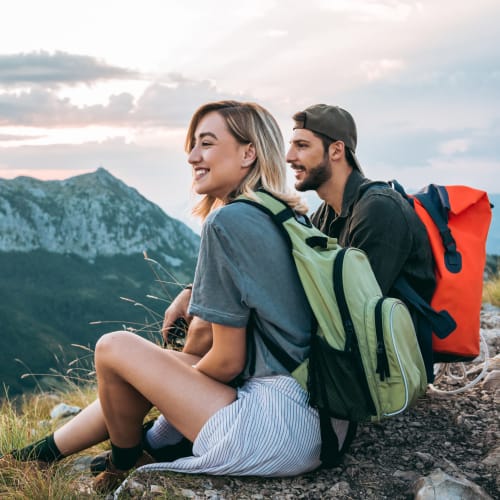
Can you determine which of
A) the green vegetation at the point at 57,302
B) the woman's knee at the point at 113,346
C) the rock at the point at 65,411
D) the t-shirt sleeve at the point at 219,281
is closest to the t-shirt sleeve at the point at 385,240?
the t-shirt sleeve at the point at 219,281

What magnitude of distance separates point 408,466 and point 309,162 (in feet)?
8.32

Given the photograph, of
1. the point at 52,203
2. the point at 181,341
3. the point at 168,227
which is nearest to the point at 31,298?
the point at 52,203

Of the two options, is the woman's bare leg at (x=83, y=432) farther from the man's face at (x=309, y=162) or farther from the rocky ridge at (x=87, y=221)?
the rocky ridge at (x=87, y=221)

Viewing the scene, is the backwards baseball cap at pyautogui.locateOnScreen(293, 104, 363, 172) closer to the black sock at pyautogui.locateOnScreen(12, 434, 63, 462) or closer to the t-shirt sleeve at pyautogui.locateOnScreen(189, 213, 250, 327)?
the t-shirt sleeve at pyautogui.locateOnScreen(189, 213, 250, 327)

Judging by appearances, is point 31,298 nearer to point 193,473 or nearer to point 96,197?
point 96,197

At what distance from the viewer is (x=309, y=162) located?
16.5 feet

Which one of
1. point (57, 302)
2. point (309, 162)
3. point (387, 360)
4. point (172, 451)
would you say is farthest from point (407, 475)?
point (57, 302)

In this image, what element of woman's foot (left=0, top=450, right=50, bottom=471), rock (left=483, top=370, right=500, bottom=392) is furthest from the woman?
rock (left=483, top=370, right=500, bottom=392)

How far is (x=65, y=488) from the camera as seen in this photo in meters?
3.35

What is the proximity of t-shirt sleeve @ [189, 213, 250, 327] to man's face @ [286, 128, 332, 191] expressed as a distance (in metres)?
2.30

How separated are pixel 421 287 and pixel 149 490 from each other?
7.41 feet

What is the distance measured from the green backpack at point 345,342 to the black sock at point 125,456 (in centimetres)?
109

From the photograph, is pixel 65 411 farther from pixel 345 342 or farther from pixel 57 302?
pixel 57 302

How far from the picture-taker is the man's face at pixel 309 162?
5004mm
